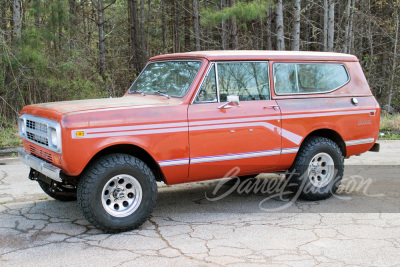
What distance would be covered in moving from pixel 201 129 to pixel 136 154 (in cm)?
80

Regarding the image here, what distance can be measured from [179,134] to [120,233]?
124cm

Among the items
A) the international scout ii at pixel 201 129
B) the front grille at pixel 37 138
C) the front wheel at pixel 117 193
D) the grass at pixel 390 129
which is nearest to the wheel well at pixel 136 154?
the international scout ii at pixel 201 129

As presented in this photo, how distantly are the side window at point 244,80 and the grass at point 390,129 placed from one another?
721 centimetres

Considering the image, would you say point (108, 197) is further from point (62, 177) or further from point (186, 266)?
point (186, 266)

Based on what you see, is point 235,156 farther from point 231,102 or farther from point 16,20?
point 16,20

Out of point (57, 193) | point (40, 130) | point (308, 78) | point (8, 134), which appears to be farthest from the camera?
point (8, 134)

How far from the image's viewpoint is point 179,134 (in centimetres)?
491

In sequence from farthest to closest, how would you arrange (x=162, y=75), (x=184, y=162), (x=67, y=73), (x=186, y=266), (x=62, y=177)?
(x=67, y=73) < (x=162, y=75) < (x=184, y=162) < (x=62, y=177) < (x=186, y=266)

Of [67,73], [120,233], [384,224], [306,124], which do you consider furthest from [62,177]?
[67,73]

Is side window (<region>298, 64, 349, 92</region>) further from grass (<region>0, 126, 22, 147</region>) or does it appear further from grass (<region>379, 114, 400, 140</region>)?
grass (<region>0, 126, 22, 147</region>)

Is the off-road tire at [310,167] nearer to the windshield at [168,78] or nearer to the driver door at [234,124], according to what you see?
the driver door at [234,124]

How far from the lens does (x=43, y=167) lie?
181 inches

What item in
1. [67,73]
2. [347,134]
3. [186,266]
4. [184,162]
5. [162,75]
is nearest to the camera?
[186,266]

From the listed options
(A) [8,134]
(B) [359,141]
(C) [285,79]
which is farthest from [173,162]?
(A) [8,134]
